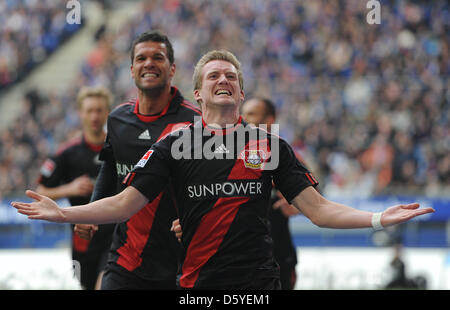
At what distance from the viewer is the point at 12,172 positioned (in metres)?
16.2

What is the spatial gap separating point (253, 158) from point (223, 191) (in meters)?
0.27

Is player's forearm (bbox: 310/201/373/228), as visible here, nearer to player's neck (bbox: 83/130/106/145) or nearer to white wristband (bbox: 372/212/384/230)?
white wristband (bbox: 372/212/384/230)

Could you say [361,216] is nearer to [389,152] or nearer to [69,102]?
[389,152]

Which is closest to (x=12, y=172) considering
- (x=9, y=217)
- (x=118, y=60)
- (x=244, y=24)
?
(x=9, y=217)

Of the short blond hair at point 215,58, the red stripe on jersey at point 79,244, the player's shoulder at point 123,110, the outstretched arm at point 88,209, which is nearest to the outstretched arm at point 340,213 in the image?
the short blond hair at point 215,58

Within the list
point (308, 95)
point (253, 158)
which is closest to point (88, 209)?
point (253, 158)

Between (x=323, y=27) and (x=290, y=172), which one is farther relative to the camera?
(x=323, y=27)

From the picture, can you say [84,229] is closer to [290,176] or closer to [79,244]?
[290,176]

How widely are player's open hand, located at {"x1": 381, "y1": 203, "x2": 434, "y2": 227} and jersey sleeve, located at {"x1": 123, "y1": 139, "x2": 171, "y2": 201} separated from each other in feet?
4.32

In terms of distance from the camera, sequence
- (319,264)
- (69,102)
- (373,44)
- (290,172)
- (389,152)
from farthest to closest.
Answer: (69,102), (373,44), (389,152), (319,264), (290,172)

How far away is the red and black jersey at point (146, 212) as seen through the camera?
4984 mm

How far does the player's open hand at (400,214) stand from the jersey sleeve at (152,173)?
1318 mm

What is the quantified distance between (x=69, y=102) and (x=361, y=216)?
1662 centimetres

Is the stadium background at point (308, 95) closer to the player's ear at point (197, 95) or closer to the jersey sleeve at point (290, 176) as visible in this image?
the player's ear at point (197, 95)
